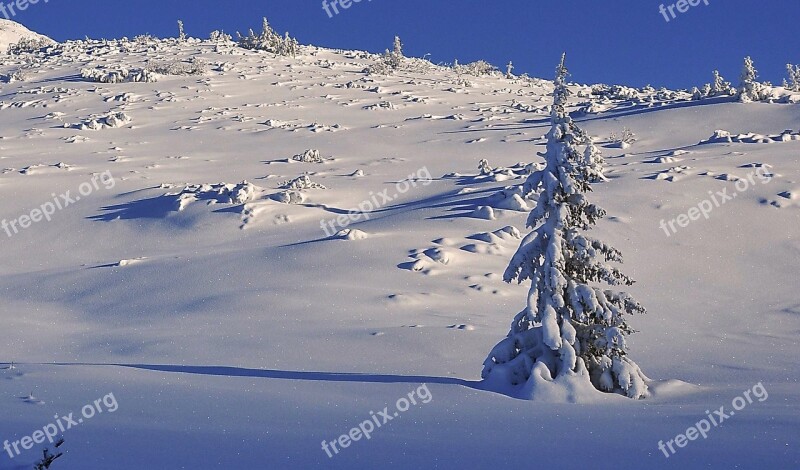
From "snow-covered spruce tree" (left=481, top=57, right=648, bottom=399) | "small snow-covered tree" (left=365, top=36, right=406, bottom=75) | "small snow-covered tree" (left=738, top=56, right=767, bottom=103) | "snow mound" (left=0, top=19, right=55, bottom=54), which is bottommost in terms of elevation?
"snow-covered spruce tree" (left=481, top=57, right=648, bottom=399)

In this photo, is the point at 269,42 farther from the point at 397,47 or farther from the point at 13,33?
the point at 13,33

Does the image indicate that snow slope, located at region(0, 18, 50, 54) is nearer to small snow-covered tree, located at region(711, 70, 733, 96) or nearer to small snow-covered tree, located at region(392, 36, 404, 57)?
small snow-covered tree, located at region(392, 36, 404, 57)

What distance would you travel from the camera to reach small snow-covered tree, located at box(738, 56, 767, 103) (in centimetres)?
2500

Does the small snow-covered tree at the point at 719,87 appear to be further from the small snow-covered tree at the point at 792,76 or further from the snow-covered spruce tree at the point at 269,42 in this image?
the snow-covered spruce tree at the point at 269,42

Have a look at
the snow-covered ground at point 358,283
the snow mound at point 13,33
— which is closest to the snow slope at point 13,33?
the snow mound at point 13,33

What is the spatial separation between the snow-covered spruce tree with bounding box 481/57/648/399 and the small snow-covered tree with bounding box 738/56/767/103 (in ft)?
67.7

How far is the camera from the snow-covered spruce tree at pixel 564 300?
7000 mm

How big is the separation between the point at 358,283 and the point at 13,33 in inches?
3500

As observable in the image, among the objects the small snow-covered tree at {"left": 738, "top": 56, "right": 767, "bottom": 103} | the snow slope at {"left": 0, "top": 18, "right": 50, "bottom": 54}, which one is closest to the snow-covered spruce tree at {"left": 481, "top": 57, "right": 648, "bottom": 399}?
the small snow-covered tree at {"left": 738, "top": 56, "right": 767, "bottom": 103}

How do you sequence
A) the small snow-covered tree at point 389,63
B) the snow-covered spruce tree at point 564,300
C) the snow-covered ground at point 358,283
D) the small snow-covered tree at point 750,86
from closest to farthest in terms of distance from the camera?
the snow-covered ground at point 358,283 → the snow-covered spruce tree at point 564,300 → the small snow-covered tree at point 750,86 → the small snow-covered tree at point 389,63

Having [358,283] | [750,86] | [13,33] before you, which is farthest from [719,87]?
[13,33]

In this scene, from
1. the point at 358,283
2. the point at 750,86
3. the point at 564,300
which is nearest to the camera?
the point at 564,300

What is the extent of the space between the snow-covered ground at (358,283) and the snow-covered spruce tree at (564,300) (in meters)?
0.43

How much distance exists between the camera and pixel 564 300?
7.38m
